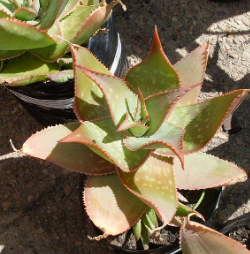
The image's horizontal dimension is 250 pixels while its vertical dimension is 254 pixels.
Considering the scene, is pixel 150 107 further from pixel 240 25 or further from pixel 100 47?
pixel 240 25

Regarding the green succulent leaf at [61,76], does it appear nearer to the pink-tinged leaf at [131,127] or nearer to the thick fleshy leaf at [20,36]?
the thick fleshy leaf at [20,36]

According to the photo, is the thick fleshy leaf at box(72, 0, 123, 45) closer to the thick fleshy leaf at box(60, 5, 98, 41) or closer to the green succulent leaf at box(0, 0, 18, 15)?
the thick fleshy leaf at box(60, 5, 98, 41)

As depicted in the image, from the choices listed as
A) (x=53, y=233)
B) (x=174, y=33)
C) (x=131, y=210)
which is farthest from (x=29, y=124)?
(x=131, y=210)

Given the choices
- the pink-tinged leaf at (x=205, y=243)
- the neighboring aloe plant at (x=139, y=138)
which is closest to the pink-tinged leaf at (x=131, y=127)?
the neighboring aloe plant at (x=139, y=138)

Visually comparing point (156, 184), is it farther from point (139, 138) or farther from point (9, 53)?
point (9, 53)

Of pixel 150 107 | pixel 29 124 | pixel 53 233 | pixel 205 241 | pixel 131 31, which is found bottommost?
pixel 53 233
